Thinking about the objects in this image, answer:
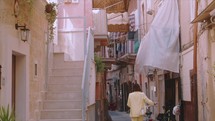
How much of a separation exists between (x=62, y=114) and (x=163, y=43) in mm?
6090

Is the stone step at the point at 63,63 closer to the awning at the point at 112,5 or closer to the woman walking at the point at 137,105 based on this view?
the woman walking at the point at 137,105

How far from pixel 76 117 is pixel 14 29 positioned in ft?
12.8

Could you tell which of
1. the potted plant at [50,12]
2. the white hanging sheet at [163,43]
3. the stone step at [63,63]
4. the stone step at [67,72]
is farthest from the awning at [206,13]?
the white hanging sheet at [163,43]

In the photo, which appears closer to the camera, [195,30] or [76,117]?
[76,117]

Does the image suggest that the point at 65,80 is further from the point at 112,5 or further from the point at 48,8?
the point at 112,5

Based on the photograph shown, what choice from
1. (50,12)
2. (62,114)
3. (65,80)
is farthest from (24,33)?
(65,80)

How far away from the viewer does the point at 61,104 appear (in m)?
12.2

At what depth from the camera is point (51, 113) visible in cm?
1189

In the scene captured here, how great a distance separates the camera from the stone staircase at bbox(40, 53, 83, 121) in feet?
39.0

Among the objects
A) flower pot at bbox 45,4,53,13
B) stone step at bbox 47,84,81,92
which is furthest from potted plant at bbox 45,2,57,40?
stone step at bbox 47,84,81,92

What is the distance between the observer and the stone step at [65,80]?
523 inches

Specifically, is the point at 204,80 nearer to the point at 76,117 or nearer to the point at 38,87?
the point at 76,117

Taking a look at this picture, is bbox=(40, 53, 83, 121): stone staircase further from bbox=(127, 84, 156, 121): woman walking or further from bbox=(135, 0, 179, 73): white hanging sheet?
bbox=(135, 0, 179, 73): white hanging sheet

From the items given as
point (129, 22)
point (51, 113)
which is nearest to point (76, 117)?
point (51, 113)
